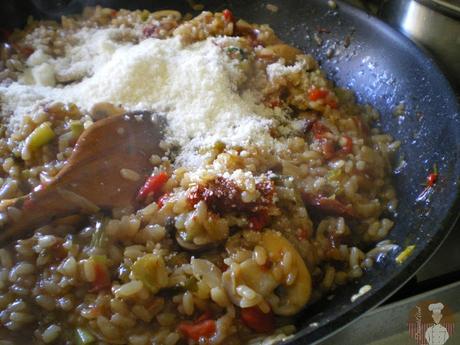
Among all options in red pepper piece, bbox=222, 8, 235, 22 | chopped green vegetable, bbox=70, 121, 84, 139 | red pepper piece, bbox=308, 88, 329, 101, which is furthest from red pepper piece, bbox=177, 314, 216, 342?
red pepper piece, bbox=222, 8, 235, 22

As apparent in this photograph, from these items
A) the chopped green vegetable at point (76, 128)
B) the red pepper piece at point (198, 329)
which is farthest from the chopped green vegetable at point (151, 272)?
the chopped green vegetable at point (76, 128)

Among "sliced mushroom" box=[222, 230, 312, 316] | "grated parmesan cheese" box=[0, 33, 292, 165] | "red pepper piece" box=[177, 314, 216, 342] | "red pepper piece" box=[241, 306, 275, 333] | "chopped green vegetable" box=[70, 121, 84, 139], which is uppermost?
"grated parmesan cheese" box=[0, 33, 292, 165]

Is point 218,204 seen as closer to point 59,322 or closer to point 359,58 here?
point 59,322

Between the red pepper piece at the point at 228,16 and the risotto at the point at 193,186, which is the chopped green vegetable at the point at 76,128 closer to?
the risotto at the point at 193,186

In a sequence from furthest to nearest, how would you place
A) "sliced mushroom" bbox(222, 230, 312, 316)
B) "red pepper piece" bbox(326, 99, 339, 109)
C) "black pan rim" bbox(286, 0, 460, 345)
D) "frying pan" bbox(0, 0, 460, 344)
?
"red pepper piece" bbox(326, 99, 339, 109), "sliced mushroom" bbox(222, 230, 312, 316), "frying pan" bbox(0, 0, 460, 344), "black pan rim" bbox(286, 0, 460, 345)

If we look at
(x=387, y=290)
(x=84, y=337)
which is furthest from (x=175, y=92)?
(x=387, y=290)

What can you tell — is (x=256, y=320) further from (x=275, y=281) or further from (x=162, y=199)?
(x=162, y=199)

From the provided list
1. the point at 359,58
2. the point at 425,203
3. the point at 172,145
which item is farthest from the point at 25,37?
the point at 425,203
